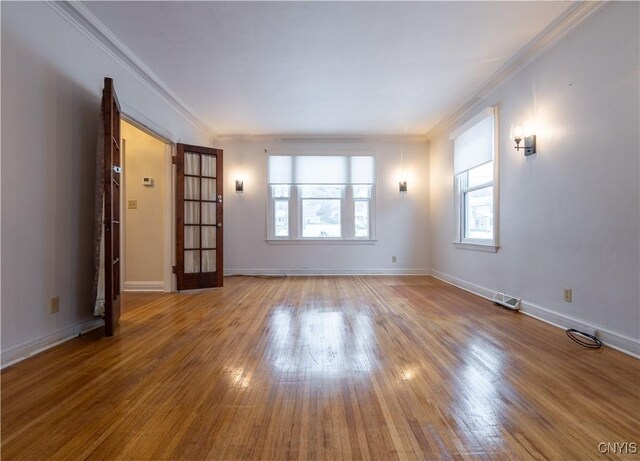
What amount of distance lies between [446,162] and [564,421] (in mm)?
4358

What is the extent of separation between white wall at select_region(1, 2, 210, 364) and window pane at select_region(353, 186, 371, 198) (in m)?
4.16

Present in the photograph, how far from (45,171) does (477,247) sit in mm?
4694

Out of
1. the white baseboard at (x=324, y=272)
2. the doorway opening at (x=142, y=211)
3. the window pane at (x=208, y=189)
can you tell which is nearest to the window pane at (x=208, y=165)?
the window pane at (x=208, y=189)

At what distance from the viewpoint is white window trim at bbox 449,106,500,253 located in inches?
142

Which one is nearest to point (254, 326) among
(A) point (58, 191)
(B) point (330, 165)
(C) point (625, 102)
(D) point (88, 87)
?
(A) point (58, 191)

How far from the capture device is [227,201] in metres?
5.77

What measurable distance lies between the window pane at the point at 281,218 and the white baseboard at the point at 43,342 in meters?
3.45

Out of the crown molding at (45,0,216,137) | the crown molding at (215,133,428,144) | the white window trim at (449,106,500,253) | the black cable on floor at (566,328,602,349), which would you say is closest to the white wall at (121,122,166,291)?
the crown molding at (45,0,216,137)

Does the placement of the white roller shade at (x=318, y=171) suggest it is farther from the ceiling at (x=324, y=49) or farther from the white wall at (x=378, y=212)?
the ceiling at (x=324, y=49)

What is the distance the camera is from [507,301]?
132 inches

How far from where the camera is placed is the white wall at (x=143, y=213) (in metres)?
4.43

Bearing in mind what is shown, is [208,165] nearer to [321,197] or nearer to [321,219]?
[321,197]

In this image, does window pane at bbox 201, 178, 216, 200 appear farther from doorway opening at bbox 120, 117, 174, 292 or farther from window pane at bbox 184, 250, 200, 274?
window pane at bbox 184, 250, 200, 274

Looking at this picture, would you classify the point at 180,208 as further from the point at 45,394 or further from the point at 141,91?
the point at 45,394
